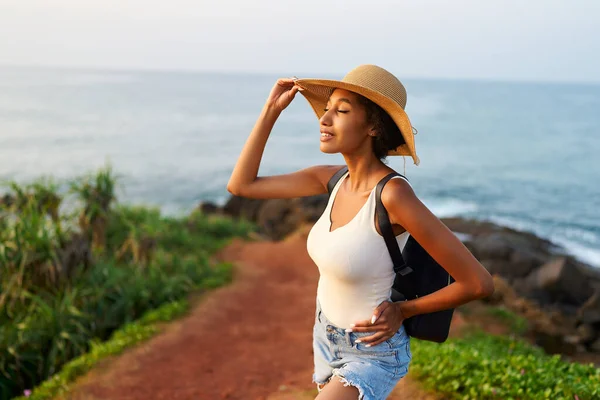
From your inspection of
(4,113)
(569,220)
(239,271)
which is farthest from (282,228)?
(4,113)

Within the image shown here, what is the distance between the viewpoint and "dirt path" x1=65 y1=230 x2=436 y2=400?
6.02 metres

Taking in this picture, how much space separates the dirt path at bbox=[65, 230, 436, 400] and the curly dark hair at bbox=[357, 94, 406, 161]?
2629 mm

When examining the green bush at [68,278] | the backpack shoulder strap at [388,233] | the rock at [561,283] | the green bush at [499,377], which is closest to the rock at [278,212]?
the rock at [561,283]

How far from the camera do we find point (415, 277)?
259 centimetres

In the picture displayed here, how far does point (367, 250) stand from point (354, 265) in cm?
8

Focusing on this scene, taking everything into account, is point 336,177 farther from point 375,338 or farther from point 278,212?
point 278,212

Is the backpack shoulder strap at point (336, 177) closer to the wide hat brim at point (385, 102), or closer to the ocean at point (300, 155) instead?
the wide hat brim at point (385, 102)

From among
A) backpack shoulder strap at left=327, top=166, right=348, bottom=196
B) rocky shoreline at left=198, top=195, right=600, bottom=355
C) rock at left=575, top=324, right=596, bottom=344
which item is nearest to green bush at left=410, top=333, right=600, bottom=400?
backpack shoulder strap at left=327, top=166, right=348, bottom=196

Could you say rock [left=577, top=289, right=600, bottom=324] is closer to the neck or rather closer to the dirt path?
the dirt path

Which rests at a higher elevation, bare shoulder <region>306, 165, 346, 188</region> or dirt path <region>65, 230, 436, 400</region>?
bare shoulder <region>306, 165, 346, 188</region>

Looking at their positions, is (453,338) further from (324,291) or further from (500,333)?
(324,291)

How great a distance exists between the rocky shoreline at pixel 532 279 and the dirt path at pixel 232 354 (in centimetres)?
366

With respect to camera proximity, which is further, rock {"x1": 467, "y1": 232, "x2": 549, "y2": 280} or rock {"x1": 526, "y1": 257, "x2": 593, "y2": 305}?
rock {"x1": 467, "y1": 232, "x2": 549, "y2": 280}

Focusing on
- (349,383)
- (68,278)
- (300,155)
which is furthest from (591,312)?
(300,155)
